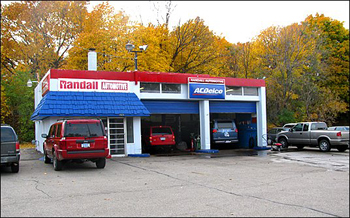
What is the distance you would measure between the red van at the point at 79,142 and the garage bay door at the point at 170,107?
24.5 ft

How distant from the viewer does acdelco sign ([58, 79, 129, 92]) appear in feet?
58.3

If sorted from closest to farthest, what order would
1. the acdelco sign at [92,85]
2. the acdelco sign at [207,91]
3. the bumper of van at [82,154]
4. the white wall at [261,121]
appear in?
the bumper of van at [82,154], the acdelco sign at [92,85], the acdelco sign at [207,91], the white wall at [261,121]

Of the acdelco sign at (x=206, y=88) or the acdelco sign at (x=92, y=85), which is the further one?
the acdelco sign at (x=206, y=88)

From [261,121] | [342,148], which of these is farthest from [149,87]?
[342,148]

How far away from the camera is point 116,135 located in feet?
61.9

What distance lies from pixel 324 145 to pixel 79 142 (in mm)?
14729

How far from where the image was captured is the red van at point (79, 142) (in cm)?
1247

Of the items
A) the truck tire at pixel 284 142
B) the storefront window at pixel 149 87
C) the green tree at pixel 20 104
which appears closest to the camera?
the storefront window at pixel 149 87

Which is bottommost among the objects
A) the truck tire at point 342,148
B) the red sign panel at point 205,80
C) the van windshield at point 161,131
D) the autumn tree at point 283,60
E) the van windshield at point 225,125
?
the truck tire at point 342,148

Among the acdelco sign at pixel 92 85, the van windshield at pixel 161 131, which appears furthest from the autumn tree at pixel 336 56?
the acdelco sign at pixel 92 85

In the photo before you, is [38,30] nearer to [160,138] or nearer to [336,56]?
[160,138]

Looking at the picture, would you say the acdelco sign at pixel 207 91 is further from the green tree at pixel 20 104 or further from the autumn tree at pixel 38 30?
the autumn tree at pixel 38 30

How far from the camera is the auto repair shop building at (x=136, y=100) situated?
57.4 feet

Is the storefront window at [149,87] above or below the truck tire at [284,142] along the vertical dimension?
above
